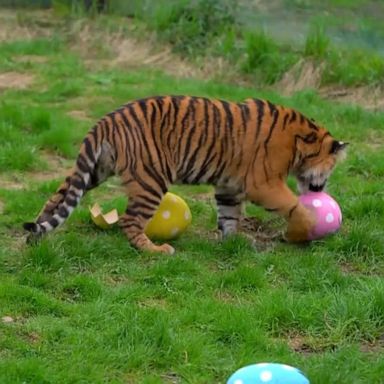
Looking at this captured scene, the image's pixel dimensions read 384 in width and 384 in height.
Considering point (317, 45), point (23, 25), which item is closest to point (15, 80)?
point (23, 25)

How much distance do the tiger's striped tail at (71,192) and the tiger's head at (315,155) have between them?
53.6 inches

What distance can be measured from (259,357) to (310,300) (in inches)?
29.8

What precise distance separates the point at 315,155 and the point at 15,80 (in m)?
5.37

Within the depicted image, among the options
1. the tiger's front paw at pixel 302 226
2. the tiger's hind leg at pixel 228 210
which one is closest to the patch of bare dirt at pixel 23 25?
the tiger's hind leg at pixel 228 210

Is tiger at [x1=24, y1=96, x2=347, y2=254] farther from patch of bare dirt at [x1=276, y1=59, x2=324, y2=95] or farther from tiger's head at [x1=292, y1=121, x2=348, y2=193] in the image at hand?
patch of bare dirt at [x1=276, y1=59, x2=324, y2=95]

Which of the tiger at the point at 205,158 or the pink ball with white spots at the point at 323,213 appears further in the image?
the pink ball with white spots at the point at 323,213

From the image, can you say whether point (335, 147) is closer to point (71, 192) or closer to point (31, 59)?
point (71, 192)

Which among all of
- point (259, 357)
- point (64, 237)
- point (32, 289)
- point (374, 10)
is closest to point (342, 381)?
point (259, 357)

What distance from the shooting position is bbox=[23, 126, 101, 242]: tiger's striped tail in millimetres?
6457

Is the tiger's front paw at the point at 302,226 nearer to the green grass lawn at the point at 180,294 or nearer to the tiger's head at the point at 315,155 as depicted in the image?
the green grass lawn at the point at 180,294

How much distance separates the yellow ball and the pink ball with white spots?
81 cm

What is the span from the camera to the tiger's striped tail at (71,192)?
21.2 ft

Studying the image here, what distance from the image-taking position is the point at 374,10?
14.0m

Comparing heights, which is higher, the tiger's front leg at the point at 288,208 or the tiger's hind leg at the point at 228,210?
the tiger's front leg at the point at 288,208
